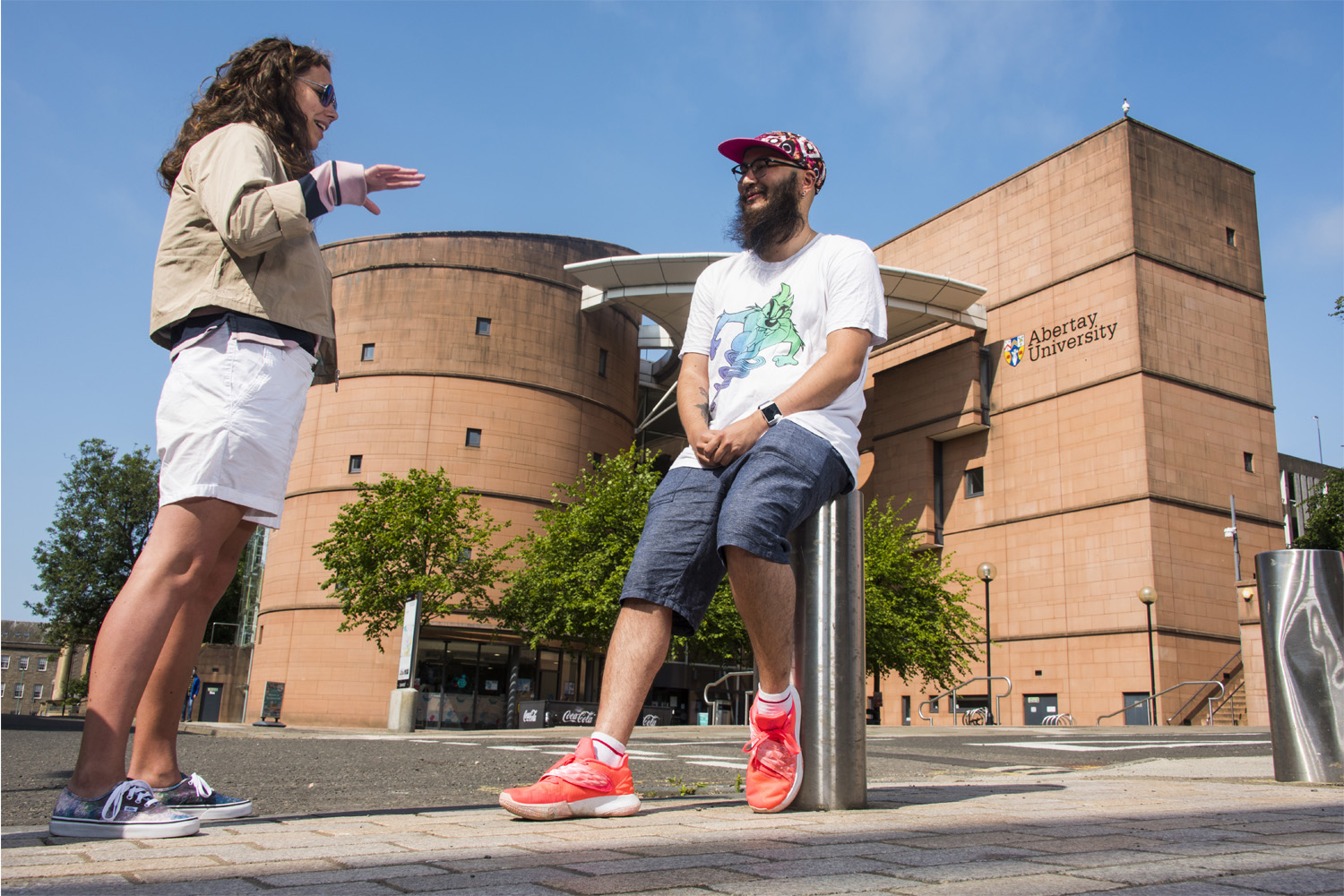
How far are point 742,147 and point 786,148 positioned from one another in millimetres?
147

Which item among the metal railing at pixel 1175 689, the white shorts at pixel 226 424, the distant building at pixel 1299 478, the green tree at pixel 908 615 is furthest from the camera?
the distant building at pixel 1299 478

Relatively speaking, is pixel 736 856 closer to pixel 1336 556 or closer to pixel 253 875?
pixel 253 875

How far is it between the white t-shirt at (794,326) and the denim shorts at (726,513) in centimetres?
9

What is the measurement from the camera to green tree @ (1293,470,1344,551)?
35.1 m

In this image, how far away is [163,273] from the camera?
106 inches

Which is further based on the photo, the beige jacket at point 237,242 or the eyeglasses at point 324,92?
the eyeglasses at point 324,92

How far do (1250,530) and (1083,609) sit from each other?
20.9 ft

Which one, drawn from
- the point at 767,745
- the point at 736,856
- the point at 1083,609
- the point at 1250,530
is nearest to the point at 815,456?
the point at 767,745

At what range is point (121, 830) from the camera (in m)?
2.18

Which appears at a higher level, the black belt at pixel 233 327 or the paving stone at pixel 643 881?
the black belt at pixel 233 327

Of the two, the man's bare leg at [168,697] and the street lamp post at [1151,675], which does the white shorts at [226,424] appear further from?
the street lamp post at [1151,675]

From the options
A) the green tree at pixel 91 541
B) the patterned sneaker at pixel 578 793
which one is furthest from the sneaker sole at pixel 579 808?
the green tree at pixel 91 541

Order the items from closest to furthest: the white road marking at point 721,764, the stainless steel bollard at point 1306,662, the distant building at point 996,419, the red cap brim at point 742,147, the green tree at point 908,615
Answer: the red cap brim at point 742,147
the stainless steel bollard at point 1306,662
the white road marking at point 721,764
the green tree at point 908,615
the distant building at point 996,419

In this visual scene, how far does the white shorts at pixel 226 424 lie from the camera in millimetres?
2486
